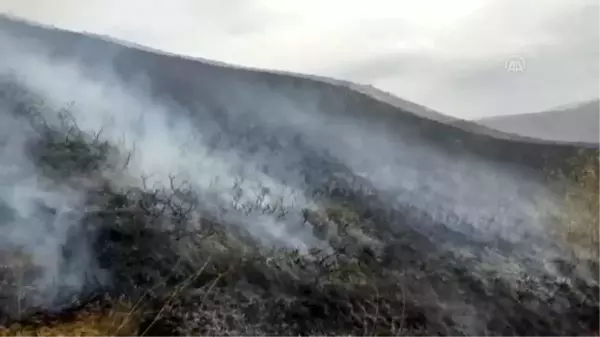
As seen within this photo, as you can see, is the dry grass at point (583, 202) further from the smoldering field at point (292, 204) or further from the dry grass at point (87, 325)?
the dry grass at point (87, 325)

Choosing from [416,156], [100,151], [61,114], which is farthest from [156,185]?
[416,156]

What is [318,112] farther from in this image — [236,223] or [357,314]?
[357,314]

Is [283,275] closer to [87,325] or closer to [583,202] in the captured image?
[87,325]

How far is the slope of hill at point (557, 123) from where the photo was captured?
1.89 m

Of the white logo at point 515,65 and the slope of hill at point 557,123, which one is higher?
the white logo at point 515,65

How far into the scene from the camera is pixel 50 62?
1.59 metres

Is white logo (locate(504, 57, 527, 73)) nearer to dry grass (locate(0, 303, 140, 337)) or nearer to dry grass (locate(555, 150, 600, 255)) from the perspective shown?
dry grass (locate(555, 150, 600, 255))

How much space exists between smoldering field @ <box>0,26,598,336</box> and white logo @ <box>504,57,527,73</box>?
0.85 ft

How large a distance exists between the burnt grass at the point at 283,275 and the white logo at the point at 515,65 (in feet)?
1.53

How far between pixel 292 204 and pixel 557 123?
782 millimetres

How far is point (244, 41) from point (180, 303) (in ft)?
2.08

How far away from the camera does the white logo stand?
190 centimetres

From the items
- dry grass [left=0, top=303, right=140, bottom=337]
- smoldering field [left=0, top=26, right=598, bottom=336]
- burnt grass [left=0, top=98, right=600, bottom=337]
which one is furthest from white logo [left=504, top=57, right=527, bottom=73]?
dry grass [left=0, top=303, right=140, bottom=337]

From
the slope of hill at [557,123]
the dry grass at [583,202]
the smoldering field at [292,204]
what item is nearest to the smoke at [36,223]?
the smoldering field at [292,204]
